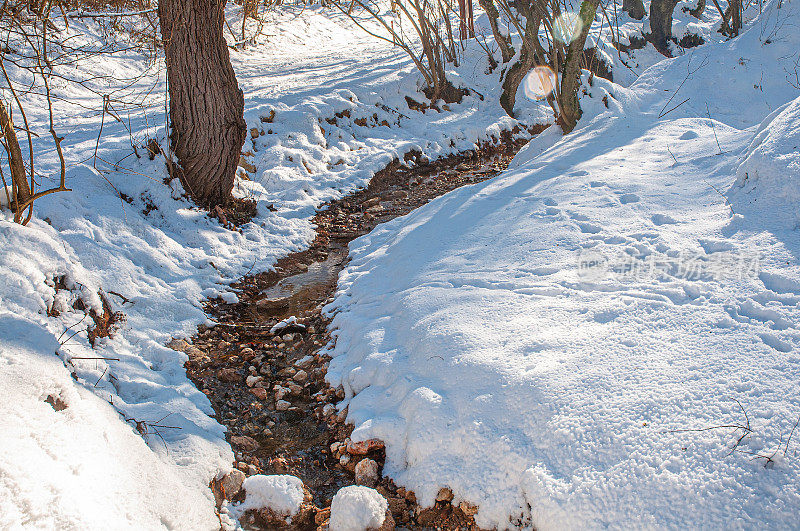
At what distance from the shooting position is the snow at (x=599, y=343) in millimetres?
2205

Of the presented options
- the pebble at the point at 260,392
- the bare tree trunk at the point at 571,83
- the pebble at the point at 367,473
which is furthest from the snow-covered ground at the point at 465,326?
the bare tree trunk at the point at 571,83

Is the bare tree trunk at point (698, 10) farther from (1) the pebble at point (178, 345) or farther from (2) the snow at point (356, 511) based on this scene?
(2) the snow at point (356, 511)

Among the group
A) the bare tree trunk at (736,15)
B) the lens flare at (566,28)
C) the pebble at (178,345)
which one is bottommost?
the pebble at (178,345)

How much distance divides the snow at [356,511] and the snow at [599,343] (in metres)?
0.27

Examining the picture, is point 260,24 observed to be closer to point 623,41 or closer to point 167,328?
point 623,41

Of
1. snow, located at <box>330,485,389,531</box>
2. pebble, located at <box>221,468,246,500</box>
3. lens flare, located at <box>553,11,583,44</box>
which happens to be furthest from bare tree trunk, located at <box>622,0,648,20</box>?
pebble, located at <box>221,468,246,500</box>

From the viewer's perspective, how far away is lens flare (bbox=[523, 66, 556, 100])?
35.4 ft

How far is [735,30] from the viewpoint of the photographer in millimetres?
14297

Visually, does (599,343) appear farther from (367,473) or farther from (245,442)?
(245,442)

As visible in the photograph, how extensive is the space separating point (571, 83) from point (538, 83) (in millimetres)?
4251

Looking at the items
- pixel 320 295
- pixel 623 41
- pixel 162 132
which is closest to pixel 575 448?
pixel 320 295

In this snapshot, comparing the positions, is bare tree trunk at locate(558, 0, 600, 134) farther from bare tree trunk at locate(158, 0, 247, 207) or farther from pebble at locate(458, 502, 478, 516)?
pebble at locate(458, 502, 478, 516)

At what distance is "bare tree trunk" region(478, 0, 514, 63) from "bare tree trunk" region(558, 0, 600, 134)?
4.25 m

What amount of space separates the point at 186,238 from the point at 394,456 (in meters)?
3.46
